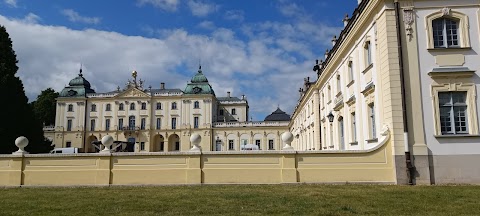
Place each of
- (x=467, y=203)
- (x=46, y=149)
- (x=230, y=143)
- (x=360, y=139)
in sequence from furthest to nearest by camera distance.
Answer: (x=230, y=143)
(x=46, y=149)
(x=360, y=139)
(x=467, y=203)

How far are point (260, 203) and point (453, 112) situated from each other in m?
8.48

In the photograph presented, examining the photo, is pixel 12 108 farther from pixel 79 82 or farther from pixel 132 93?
pixel 79 82

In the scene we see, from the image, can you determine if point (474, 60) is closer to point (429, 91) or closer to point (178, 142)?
point (429, 91)

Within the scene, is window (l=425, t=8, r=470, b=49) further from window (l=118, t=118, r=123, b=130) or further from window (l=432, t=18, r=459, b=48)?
window (l=118, t=118, r=123, b=130)

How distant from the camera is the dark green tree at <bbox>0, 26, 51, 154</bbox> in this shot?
30.3 meters

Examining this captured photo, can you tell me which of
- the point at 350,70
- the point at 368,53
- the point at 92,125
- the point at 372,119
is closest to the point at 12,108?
the point at 350,70

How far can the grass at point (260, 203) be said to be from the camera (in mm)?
7680

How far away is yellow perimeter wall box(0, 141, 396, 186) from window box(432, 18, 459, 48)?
4.54 meters

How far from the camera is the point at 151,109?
79000mm

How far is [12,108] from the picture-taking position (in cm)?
3125

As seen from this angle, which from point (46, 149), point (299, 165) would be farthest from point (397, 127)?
point (46, 149)

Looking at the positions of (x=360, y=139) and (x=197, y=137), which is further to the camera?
(x=360, y=139)

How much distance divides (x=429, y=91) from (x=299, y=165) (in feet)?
16.8

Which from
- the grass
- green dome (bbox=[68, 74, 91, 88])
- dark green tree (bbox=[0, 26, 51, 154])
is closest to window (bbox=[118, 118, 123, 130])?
green dome (bbox=[68, 74, 91, 88])
